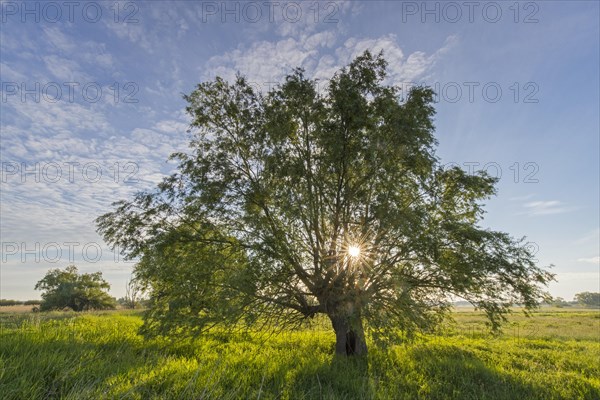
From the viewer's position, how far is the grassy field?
6.84m

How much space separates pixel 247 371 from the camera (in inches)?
369

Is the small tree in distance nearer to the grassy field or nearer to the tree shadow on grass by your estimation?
the grassy field

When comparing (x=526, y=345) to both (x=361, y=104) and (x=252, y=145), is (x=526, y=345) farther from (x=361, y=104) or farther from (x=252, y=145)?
(x=252, y=145)

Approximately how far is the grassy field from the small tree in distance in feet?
132

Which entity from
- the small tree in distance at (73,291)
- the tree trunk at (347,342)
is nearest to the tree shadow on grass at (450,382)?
the tree trunk at (347,342)

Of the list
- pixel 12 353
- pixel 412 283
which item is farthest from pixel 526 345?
pixel 12 353

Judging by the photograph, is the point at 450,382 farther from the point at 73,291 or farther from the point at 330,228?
the point at 73,291

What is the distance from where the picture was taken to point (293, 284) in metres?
12.7

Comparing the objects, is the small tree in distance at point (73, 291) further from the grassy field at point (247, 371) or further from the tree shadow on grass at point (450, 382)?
the tree shadow on grass at point (450, 382)

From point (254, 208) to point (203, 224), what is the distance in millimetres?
2126

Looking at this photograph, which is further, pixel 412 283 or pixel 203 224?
pixel 203 224

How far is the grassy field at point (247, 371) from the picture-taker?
6.84 meters

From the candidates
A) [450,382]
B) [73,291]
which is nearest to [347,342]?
[450,382]

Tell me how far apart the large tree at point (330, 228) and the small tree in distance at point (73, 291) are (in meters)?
42.9
